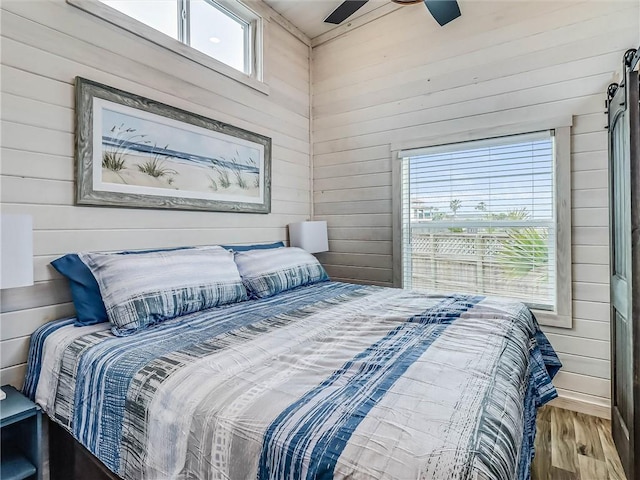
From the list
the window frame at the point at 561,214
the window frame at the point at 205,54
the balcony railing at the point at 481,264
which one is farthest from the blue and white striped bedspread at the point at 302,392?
the window frame at the point at 205,54

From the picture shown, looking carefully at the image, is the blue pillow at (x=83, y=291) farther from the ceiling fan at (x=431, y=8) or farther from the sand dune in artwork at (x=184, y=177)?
the ceiling fan at (x=431, y=8)

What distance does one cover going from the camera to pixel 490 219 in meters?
2.71

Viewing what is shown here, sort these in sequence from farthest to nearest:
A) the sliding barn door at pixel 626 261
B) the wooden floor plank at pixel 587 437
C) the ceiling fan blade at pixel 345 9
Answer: the ceiling fan blade at pixel 345 9 < the wooden floor plank at pixel 587 437 < the sliding barn door at pixel 626 261

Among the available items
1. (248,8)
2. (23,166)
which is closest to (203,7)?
(248,8)

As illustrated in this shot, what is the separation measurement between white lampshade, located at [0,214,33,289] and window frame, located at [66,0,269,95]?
49.1 inches

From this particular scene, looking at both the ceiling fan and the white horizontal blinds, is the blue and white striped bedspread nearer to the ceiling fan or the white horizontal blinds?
the white horizontal blinds

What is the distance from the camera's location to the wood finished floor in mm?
1728

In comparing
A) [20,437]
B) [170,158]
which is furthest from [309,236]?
[20,437]

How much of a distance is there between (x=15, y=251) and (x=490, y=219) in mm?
2905

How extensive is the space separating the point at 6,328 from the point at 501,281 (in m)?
3.08

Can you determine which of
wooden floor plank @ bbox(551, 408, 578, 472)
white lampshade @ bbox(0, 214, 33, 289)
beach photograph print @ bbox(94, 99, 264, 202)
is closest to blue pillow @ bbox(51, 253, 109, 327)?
white lampshade @ bbox(0, 214, 33, 289)

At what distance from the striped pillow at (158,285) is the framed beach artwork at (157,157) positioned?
438mm

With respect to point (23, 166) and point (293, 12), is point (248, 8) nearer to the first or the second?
point (293, 12)

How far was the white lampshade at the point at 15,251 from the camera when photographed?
1.34 meters
